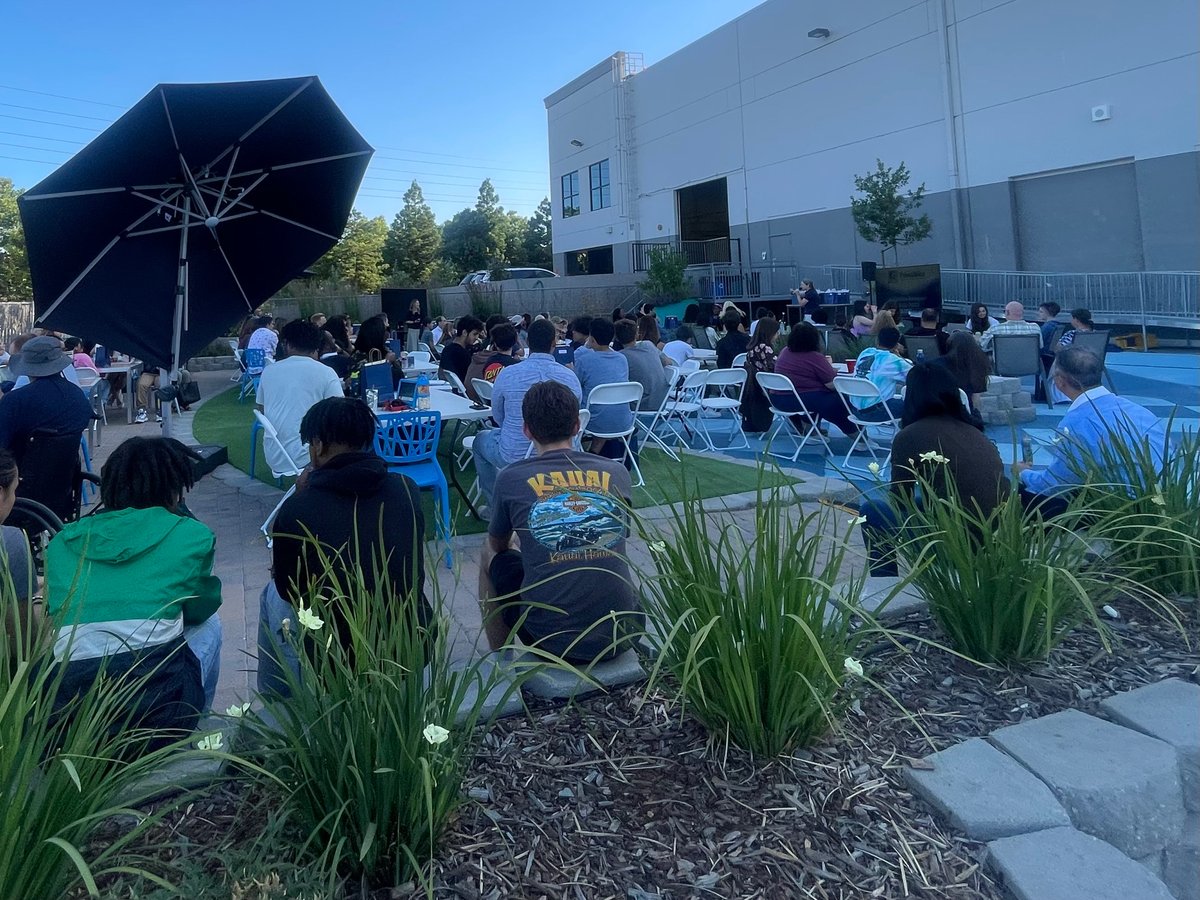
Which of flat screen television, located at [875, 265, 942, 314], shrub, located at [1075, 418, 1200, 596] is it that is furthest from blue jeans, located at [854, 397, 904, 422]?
flat screen television, located at [875, 265, 942, 314]

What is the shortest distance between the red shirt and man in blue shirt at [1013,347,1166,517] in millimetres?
3404

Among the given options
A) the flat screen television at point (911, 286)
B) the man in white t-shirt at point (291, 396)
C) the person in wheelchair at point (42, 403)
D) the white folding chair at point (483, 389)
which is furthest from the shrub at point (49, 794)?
the flat screen television at point (911, 286)

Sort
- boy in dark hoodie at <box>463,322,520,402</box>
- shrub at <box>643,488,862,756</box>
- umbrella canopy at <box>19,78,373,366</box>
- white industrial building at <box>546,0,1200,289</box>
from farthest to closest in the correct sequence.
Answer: white industrial building at <box>546,0,1200,289</box>, boy in dark hoodie at <box>463,322,520,402</box>, umbrella canopy at <box>19,78,373,366</box>, shrub at <box>643,488,862,756</box>

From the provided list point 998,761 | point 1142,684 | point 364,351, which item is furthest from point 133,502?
point 364,351

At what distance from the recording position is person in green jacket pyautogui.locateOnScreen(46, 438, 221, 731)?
7.77 ft

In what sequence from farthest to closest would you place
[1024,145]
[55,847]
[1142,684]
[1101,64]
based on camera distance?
1. [1024,145]
2. [1101,64]
3. [1142,684]
4. [55,847]

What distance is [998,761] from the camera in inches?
89.2

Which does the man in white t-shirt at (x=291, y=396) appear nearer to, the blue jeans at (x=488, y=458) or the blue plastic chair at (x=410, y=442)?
the blue plastic chair at (x=410, y=442)

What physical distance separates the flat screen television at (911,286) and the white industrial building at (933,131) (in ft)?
14.6

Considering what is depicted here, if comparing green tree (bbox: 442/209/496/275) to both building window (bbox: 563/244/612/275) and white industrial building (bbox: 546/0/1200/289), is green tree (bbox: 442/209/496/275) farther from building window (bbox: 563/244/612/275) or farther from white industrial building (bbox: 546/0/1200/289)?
white industrial building (bbox: 546/0/1200/289)

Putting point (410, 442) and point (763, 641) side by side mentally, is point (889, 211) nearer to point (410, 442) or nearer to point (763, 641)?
point (410, 442)

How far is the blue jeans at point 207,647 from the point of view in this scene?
9.00 ft

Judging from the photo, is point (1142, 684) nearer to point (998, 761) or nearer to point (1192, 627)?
point (1192, 627)

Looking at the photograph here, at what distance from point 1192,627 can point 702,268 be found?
2790 cm
